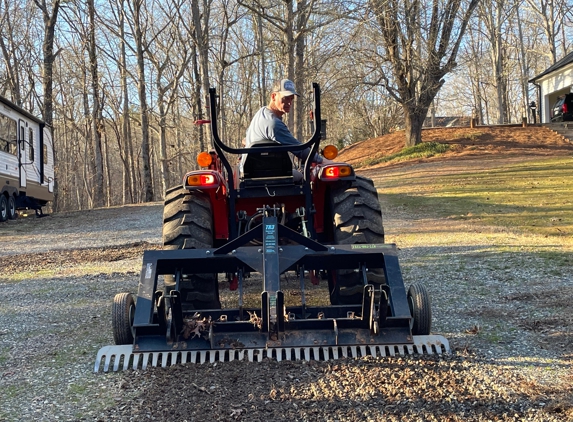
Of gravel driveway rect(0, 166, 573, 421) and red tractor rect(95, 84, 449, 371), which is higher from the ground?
red tractor rect(95, 84, 449, 371)

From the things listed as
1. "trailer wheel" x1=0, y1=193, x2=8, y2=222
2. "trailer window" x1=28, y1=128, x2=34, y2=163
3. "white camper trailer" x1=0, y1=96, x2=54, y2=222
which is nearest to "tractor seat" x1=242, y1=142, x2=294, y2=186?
"white camper trailer" x1=0, y1=96, x2=54, y2=222

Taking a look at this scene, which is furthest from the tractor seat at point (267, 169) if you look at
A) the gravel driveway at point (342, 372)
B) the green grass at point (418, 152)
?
the green grass at point (418, 152)

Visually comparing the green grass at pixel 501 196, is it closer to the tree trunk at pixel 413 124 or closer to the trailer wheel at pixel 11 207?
the tree trunk at pixel 413 124

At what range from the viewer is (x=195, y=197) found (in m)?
4.75

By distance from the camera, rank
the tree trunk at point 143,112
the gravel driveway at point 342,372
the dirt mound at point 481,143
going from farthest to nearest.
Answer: the dirt mound at point 481,143
the tree trunk at point 143,112
the gravel driveway at point 342,372

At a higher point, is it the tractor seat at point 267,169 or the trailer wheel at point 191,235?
the tractor seat at point 267,169

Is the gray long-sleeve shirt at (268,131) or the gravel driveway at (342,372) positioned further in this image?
the gray long-sleeve shirt at (268,131)

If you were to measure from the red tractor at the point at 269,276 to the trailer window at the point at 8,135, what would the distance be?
13.4 meters

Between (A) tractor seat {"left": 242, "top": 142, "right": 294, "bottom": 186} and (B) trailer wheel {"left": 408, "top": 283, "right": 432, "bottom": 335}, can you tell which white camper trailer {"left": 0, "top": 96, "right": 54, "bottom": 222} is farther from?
(B) trailer wheel {"left": 408, "top": 283, "right": 432, "bottom": 335}

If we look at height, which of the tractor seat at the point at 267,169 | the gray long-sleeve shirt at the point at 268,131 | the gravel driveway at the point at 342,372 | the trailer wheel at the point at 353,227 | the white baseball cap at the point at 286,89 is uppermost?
the white baseball cap at the point at 286,89

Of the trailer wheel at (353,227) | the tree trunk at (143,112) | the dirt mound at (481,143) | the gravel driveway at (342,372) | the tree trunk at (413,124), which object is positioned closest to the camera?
the gravel driveway at (342,372)

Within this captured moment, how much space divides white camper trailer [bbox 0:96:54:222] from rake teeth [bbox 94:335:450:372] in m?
13.9

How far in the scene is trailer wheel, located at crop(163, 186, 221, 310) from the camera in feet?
14.0

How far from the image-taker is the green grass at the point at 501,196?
37.7 ft
